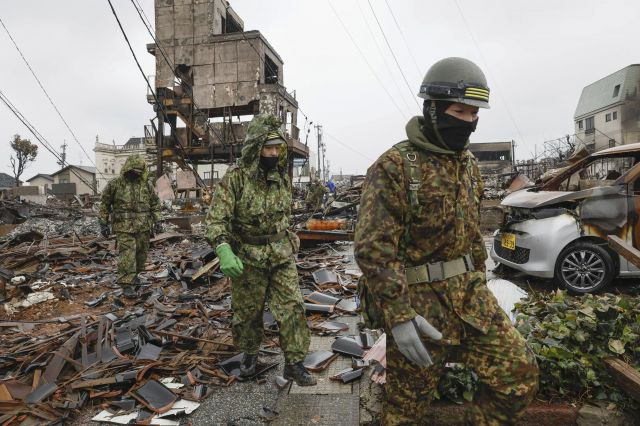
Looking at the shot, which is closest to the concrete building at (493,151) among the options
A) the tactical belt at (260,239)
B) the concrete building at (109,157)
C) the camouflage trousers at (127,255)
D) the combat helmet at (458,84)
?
the concrete building at (109,157)

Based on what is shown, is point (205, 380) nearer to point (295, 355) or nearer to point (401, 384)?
point (295, 355)

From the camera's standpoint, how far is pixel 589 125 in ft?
150

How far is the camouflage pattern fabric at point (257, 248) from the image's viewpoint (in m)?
3.30

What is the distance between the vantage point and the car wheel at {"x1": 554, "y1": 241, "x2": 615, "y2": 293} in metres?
5.44

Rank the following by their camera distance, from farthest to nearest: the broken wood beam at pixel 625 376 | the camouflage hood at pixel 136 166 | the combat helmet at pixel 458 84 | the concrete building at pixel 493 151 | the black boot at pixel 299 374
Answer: the concrete building at pixel 493 151, the camouflage hood at pixel 136 166, the black boot at pixel 299 374, the broken wood beam at pixel 625 376, the combat helmet at pixel 458 84

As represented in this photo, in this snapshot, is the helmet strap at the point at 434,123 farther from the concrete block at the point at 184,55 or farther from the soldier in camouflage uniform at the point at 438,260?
the concrete block at the point at 184,55

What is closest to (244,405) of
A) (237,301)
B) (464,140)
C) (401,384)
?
(237,301)

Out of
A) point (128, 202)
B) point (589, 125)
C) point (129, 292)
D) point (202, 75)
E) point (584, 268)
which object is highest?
point (589, 125)

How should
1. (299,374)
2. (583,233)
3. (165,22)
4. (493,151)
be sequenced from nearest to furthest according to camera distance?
(299,374), (583,233), (165,22), (493,151)

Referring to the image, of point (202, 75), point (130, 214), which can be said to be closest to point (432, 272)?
point (130, 214)

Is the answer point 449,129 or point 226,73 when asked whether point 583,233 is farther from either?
point 226,73

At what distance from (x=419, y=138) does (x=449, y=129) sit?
153 millimetres

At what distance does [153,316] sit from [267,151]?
2860 mm

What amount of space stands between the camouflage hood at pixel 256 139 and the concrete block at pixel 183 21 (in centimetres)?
2412
